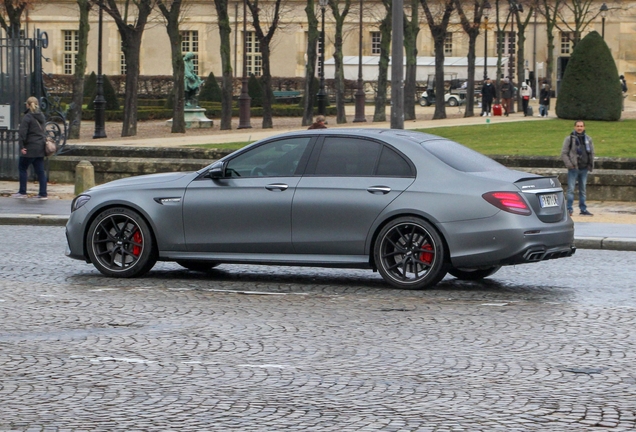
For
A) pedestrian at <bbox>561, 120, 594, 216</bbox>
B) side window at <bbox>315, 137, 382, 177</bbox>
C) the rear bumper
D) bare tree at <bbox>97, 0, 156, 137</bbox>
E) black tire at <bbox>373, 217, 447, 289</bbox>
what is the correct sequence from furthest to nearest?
bare tree at <bbox>97, 0, 156, 137</bbox>
pedestrian at <bbox>561, 120, 594, 216</bbox>
side window at <bbox>315, 137, 382, 177</bbox>
black tire at <bbox>373, 217, 447, 289</bbox>
the rear bumper

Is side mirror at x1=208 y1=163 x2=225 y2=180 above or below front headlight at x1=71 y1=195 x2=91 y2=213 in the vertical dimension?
above

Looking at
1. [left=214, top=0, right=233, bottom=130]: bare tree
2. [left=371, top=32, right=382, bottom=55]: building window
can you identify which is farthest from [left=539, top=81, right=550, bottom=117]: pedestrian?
[left=371, top=32, right=382, bottom=55]: building window

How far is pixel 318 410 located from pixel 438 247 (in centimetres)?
434

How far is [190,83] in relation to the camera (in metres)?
45.9

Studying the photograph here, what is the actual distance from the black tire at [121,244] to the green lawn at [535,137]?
51.4 feet

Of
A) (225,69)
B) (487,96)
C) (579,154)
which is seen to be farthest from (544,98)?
(579,154)

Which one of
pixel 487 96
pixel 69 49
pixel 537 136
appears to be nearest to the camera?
pixel 537 136

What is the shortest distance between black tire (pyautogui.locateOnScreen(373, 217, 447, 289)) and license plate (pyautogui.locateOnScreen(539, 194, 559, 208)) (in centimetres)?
96

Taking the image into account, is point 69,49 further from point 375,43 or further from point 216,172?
point 216,172

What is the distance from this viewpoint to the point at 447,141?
1169 cm

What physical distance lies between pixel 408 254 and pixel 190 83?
3599cm

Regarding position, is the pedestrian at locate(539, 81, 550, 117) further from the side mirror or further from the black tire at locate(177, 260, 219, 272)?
the side mirror

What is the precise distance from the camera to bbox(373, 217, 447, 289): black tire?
10.7m

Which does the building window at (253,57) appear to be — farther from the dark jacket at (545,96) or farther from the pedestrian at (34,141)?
the pedestrian at (34,141)
